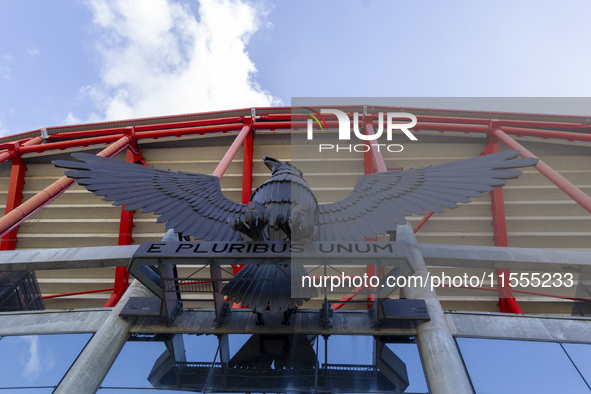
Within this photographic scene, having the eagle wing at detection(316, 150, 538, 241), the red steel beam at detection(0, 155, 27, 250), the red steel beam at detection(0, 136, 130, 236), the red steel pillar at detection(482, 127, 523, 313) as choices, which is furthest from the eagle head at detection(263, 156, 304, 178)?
the red steel beam at detection(0, 155, 27, 250)

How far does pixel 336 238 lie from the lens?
5.72 meters

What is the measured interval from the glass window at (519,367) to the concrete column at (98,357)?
4.87m

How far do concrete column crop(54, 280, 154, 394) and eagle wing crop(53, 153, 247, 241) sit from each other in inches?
71.0

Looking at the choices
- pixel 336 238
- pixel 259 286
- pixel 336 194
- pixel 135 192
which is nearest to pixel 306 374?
pixel 259 286

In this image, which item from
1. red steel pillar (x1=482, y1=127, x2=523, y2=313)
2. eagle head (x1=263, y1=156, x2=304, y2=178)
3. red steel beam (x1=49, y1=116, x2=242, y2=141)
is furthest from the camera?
red steel beam (x1=49, y1=116, x2=242, y2=141)

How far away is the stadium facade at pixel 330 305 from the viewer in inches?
214

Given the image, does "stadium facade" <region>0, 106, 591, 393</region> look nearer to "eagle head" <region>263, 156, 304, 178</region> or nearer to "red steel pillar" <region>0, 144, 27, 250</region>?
"red steel pillar" <region>0, 144, 27, 250</region>

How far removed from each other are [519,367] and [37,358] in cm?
667

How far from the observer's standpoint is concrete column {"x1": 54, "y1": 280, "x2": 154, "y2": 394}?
204 inches

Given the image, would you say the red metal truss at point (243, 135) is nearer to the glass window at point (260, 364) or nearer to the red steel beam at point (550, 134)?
the red steel beam at point (550, 134)

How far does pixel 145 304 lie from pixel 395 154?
33.0ft

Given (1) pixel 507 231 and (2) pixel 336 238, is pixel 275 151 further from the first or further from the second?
(2) pixel 336 238

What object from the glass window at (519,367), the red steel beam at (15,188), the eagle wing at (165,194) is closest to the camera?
the glass window at (519,367)

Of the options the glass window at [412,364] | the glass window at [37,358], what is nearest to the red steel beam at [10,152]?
the glass window at [37,358]
